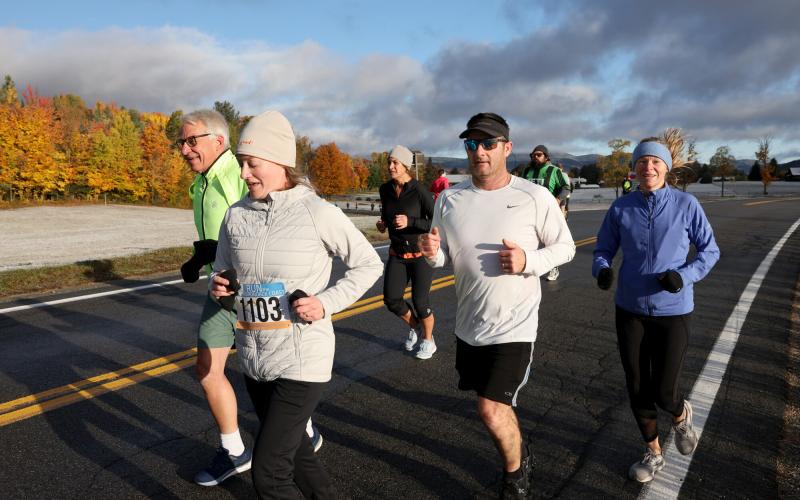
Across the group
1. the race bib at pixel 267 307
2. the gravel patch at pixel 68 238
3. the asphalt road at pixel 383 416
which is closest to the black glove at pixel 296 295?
the race bib at pixel 267 307

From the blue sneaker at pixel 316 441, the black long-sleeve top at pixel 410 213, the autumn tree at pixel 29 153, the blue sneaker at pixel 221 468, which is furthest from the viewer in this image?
the autumn tree at pixel 29 153

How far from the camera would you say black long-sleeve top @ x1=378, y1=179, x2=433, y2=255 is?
5.58 m

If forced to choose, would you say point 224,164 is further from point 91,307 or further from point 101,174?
point 101,174

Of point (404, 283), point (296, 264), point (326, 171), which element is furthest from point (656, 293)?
point (326, 171)

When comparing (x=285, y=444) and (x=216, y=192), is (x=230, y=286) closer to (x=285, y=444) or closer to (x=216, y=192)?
(x=285, y=444)

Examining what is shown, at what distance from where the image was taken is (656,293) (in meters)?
3.30

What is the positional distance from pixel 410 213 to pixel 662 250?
278 centimetres

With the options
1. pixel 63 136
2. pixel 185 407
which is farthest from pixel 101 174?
pixel 185 407

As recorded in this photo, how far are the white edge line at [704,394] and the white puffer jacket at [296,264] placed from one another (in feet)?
6.89

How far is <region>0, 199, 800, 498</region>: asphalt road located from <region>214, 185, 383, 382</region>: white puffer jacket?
1.20 m

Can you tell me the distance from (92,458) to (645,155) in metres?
4.12

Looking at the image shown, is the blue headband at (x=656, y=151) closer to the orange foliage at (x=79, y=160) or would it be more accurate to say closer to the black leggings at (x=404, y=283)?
the black leggings at (x=404, y=283)

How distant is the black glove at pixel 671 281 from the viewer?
308cm

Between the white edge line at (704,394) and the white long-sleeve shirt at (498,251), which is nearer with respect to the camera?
the white long-sleeve shirt at (498,251)
